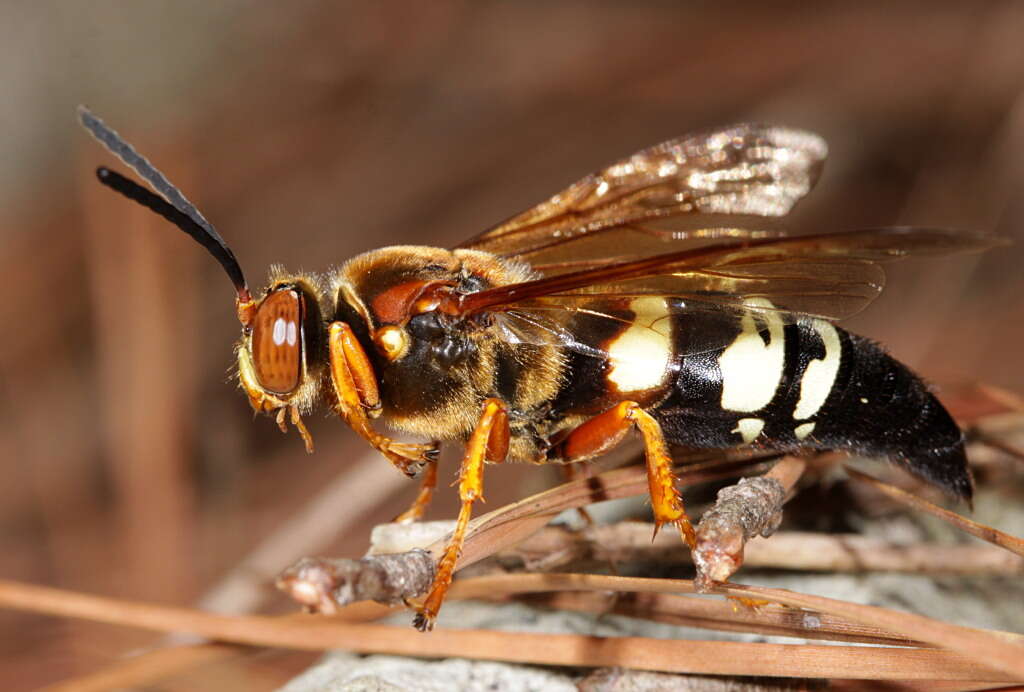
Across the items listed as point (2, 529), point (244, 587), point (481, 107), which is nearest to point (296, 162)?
point (481, 107)

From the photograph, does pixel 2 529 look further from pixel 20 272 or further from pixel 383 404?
pixel 383 404

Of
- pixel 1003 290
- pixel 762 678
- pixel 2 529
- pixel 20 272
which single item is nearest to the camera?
pixel 762 678

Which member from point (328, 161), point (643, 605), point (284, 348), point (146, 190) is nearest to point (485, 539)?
point (643, 605)

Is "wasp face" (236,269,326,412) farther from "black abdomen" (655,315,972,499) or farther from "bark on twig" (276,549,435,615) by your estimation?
"black abdomen" (655,315,972,499)

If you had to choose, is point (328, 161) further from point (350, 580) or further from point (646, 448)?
point (350, 580)

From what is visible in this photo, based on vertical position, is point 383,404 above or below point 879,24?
below

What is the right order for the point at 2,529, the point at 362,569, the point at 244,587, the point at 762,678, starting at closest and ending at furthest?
1. the point at 362,569
2. the point at 762,678
3. the point at 244,587
4. the point at 2,529

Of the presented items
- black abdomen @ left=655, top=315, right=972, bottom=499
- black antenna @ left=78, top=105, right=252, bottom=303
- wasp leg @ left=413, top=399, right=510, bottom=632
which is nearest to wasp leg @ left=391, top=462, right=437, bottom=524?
wasp leg @ left=413, top=399, right=510, bottom=632
